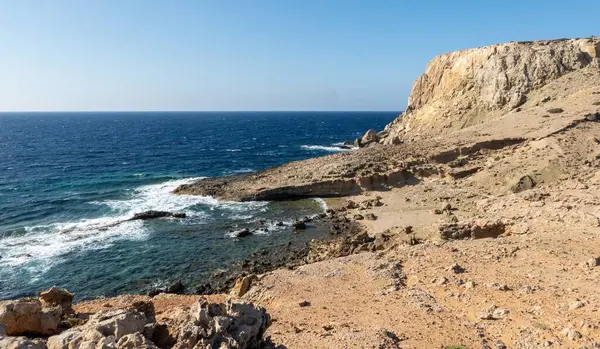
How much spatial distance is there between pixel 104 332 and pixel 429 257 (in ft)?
59.5

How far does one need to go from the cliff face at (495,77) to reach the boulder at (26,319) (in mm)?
64177

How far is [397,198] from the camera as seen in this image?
152ft

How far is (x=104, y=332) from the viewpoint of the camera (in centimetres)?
1177

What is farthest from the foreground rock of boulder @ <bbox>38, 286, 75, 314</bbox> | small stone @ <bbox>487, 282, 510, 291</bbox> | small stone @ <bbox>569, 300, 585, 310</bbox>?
small stone @ <bbox>569, 300, 585, 310</bbox>

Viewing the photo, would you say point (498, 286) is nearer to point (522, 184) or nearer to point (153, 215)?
point (522, 184)

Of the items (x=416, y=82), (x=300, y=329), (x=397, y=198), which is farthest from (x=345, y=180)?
(x=416, y=82)

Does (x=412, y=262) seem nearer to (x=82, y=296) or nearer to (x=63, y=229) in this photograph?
(x=82, y=296)

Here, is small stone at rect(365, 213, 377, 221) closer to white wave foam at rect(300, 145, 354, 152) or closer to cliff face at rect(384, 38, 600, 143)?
cliff face at rect(384, 38, 600, 143)

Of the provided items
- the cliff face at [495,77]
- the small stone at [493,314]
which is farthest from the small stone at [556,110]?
the small stone at [493,314]

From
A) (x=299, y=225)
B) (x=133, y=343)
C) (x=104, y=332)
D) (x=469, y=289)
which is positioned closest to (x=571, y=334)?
(x=469, y=289)

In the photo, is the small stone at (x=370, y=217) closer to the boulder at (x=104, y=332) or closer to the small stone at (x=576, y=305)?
the small stone at (x=576, y=305)

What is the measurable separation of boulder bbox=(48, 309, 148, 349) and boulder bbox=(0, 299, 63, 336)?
13.9 ft

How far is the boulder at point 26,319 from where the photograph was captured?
49.5ft

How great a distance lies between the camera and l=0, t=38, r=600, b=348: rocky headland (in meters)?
14.8
